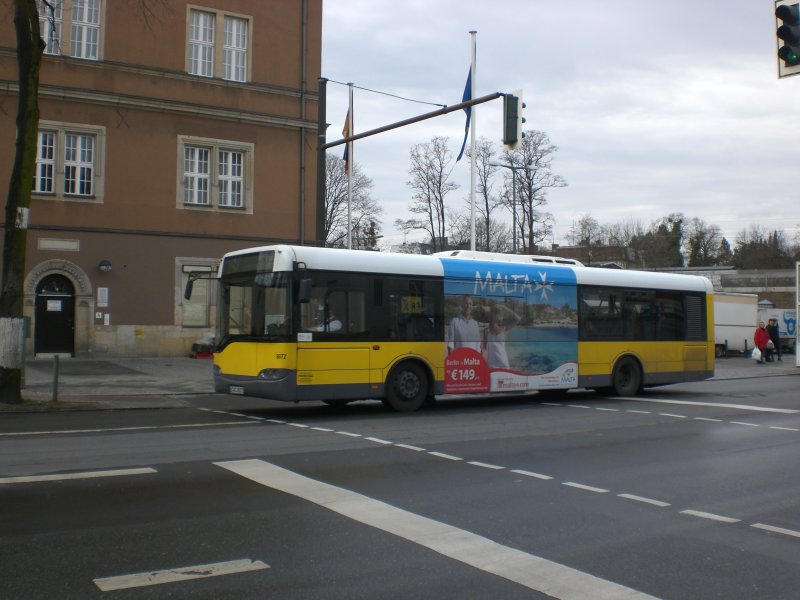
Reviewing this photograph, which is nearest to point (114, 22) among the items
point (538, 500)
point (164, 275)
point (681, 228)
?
point (164, 275)

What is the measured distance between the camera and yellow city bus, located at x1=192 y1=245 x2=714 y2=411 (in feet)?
45.1

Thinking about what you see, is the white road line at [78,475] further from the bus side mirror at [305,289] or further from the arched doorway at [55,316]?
the arched doorway at [55,316]

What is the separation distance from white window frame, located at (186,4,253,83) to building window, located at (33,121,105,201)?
4485 mm

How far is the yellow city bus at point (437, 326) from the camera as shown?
Result: 13750mm

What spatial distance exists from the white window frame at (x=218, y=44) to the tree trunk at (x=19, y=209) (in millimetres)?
14506

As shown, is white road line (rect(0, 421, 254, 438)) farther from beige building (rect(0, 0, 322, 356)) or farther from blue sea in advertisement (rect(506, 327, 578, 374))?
beige building (rect(0, 0, 322, 356))

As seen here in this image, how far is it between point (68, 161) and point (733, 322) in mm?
32171

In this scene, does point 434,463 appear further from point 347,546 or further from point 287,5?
point 287,5

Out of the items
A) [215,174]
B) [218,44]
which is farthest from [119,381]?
[218,44]

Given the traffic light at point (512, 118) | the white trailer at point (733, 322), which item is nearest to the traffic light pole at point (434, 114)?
the traffic light at point (512, 118)

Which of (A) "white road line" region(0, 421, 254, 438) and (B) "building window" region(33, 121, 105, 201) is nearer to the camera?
(A) "white road line" region(0, 421, 254, 438)

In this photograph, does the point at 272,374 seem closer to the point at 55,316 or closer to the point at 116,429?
the point at 116,429

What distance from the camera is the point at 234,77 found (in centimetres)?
3002

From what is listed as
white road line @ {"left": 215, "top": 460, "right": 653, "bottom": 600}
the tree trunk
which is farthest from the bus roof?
white road line @ {"left": 215, "top": 460, "right": 653, "bottom": 600}
